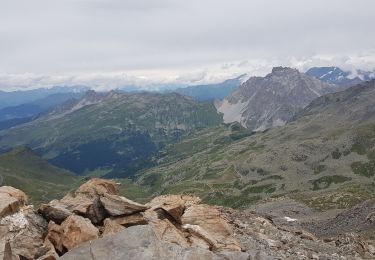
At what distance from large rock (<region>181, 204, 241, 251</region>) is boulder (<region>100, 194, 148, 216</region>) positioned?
14.3ft

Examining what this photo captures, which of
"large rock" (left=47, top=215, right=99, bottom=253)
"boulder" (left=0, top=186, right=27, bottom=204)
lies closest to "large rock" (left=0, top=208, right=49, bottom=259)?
"large rock" (left=47, top=215, right=99, bottom=253)

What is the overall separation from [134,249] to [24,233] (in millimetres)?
11312

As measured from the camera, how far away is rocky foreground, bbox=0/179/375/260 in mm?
30141

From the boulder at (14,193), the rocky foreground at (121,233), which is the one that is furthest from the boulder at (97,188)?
the boulder at (14,193)

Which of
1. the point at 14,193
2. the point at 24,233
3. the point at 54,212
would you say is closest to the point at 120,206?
the point at 54,212

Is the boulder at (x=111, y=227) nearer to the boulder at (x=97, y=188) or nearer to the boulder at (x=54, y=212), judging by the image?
the boulder at (x=54, y=212)

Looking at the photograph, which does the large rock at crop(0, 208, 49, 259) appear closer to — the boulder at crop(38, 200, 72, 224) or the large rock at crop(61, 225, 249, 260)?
the boulder at crop(38, 200, 72, 224)

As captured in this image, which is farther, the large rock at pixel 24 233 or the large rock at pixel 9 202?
the large rock at pixel 9 202

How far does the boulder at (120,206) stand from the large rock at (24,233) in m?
5.17

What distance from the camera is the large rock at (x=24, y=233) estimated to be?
112ft

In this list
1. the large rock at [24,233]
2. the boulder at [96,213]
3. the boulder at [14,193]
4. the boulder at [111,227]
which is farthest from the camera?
the boulder at [14,193]

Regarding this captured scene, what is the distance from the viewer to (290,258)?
41.4 m

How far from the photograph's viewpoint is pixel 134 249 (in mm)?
29281

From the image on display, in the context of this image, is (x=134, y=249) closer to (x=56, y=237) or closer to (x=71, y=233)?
(x=71, y=233)
